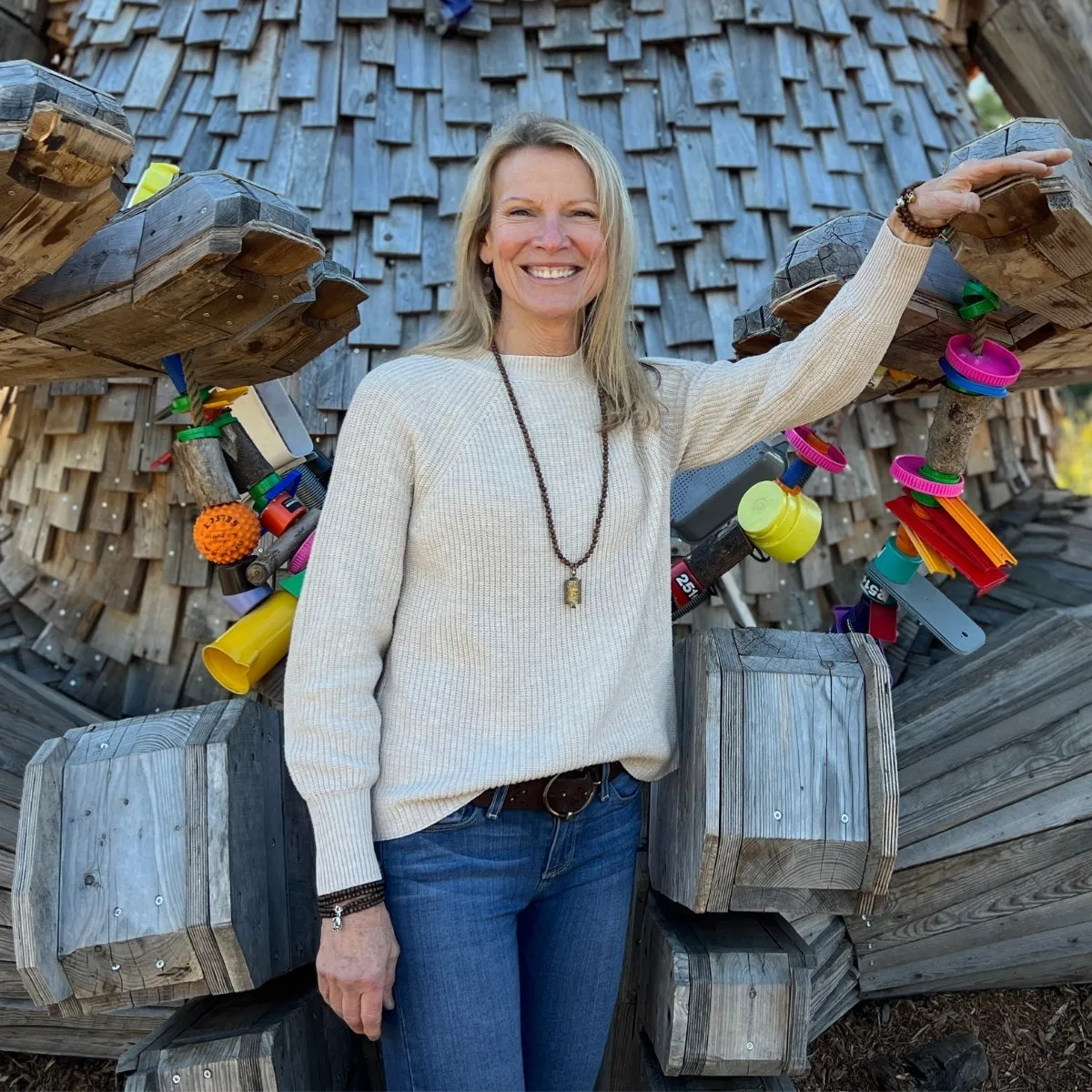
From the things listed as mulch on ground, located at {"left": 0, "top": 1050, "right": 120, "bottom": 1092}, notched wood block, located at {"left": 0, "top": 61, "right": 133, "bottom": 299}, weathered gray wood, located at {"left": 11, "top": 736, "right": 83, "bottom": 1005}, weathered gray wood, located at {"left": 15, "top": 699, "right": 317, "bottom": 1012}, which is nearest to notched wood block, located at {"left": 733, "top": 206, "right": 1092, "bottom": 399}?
notched wood block, located at {"left": 0, "top": 61, "right": 133, "bottom": 299}

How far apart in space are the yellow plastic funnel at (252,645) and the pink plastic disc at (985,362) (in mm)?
1144

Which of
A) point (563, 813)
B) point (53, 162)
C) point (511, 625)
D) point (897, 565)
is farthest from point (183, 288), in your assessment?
point (897, 565)

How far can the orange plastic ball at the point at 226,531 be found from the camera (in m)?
1.80

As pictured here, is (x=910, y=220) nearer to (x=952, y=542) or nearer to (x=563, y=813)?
(x=952, y=542)

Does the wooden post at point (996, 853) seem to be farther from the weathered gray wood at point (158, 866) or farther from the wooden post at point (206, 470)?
the wooden post at point (206, 470)

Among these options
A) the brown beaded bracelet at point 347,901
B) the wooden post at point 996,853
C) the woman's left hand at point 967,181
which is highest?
the woman's left hand at point 967,181

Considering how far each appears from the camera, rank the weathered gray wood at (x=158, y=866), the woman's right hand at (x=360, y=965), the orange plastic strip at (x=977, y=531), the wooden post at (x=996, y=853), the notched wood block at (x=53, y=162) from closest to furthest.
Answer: the notched wood block at (x=53, y=162) → the woman's right hand at (x=360, y=965) → the weathered gray wood at (x=158, y=866) → the orange plastic strip at (x=977, y=531) → the wooden post at (x=996, y=853)

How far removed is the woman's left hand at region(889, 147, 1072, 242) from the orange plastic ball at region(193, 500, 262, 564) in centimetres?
112

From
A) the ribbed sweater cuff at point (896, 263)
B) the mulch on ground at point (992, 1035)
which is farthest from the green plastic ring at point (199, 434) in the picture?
the mulch on ground at point (992, 1035)

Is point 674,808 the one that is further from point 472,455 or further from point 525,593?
point 472,455

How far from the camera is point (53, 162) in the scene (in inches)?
49.4

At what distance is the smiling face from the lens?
1447 millimetres

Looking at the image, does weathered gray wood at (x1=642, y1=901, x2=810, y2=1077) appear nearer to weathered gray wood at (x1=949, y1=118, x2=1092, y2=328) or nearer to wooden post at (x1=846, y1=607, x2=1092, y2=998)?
wooden post at (x1=846, y1=607, x2=1092, y2=998)

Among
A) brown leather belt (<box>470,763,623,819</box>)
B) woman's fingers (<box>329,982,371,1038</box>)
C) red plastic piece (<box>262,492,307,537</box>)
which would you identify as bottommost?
woman's fingers (<box>329,982,371,1038</box>)
